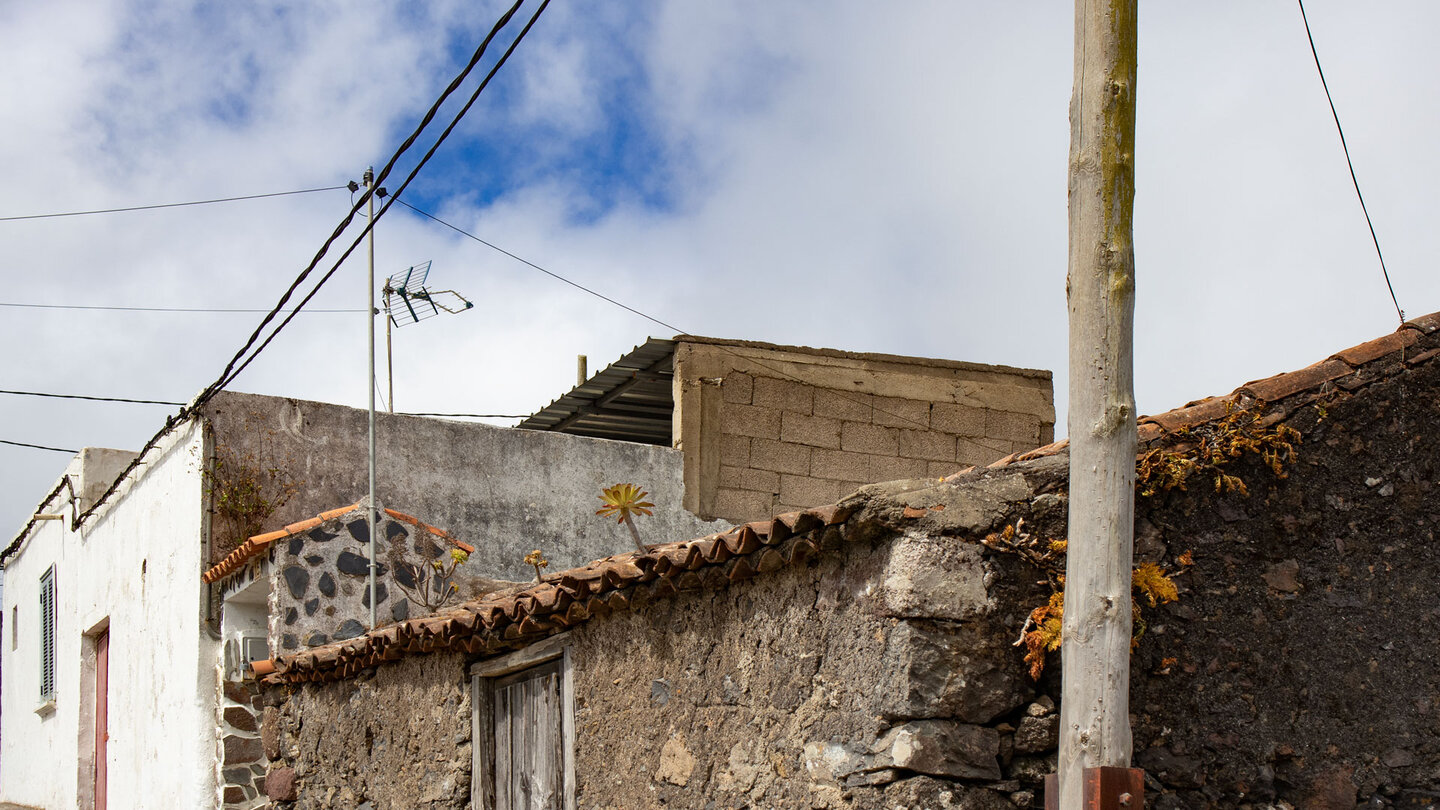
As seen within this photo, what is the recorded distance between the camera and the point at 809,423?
1062 centimetres

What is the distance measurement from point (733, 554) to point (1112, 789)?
64.4 inches

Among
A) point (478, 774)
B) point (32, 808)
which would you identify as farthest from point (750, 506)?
point (32, 808)

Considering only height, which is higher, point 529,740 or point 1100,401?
point 1100,401

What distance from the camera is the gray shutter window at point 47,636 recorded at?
12.9 metres

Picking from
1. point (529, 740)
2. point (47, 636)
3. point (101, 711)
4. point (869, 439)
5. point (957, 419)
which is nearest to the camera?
point (529, 740)

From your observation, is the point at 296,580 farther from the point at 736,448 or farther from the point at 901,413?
the point at 901,413

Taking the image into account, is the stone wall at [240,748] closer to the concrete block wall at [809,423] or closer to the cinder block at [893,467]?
the concrete block wall at [809,423]

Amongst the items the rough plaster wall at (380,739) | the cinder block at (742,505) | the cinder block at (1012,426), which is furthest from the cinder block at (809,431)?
the rough plaster wall at (380,739)

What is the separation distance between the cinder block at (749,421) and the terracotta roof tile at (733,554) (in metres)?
4.12

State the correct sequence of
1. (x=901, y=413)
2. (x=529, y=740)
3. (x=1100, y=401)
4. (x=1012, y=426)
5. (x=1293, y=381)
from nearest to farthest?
(x=1100, y=401), (x=1293, y=381), (x=529, y=740), (x=901, y=413), (x=1012, y=426)

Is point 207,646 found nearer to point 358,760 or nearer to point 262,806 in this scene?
point 262,806

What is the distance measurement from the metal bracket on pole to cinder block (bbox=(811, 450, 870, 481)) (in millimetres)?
6785

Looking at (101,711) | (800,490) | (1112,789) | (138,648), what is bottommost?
(101,711)

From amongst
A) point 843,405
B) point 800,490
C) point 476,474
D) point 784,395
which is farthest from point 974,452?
point 476,474
